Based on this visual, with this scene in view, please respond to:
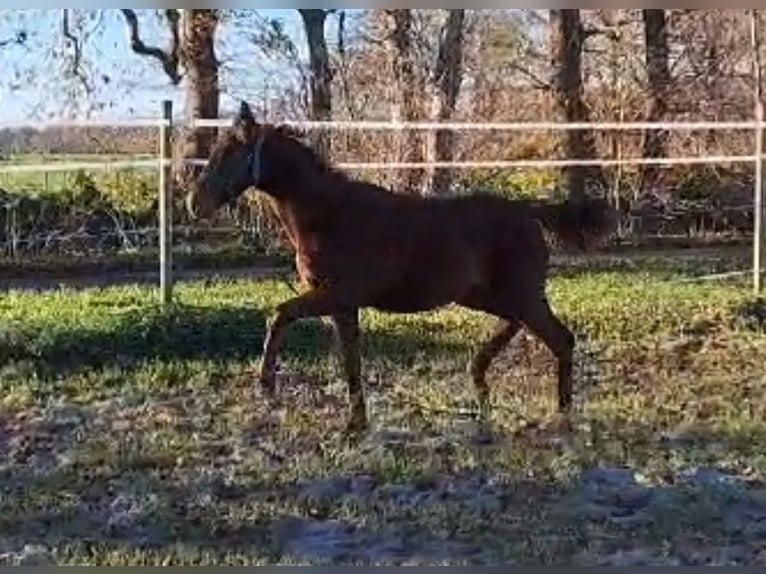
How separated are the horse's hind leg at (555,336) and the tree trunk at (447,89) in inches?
338

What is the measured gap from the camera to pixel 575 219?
7637mm

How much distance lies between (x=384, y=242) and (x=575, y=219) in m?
1.25

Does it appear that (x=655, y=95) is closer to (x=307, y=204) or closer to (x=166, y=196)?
(x=166, y=196)

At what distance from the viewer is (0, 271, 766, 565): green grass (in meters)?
5.06

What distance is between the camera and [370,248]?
22.4ft

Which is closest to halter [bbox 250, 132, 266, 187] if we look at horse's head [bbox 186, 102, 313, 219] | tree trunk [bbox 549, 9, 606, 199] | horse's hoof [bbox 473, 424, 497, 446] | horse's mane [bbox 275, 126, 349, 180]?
horse's head [bbox 186, 102, 313, 219]

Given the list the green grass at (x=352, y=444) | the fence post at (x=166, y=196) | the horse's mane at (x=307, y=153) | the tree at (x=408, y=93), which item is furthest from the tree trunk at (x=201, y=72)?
the horse's mane at (x=307, y=153)

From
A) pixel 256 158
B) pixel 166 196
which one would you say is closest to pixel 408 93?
pixel 166 196

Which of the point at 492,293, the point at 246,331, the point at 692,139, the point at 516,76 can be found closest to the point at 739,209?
the point at 692,139

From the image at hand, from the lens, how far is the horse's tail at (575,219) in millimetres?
7617

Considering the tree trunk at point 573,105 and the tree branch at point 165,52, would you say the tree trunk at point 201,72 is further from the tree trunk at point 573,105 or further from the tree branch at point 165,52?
the tree trunk at point 573,105

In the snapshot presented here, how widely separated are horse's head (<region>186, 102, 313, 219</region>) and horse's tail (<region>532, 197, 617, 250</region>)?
5.44 feet

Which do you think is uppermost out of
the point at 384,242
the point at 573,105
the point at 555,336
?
the point at 573,105


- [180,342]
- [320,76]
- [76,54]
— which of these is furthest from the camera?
[320,76]
